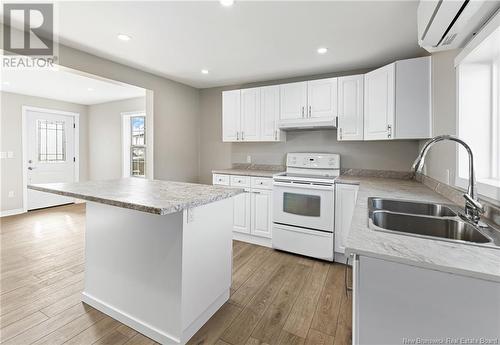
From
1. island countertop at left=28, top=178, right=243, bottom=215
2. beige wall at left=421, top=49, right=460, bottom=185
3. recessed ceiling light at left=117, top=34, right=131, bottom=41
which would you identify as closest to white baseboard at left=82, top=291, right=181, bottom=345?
island countertop at left=28, top=178, right=243, bottom=215

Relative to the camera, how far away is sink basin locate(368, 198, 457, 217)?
158 cm

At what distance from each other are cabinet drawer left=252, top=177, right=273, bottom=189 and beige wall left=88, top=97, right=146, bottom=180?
3.53 metres

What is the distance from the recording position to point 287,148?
12.4 feet

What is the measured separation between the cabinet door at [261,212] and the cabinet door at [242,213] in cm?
8

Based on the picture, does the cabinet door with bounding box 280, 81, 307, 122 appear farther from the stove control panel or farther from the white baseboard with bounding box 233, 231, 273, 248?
the white baseboard with bounding box 233, 231, 273, 248

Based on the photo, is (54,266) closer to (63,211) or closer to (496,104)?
(63,211)

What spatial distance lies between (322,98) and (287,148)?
0.94m

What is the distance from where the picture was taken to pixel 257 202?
11.0ft

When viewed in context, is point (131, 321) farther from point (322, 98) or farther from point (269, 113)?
point (322, 98)

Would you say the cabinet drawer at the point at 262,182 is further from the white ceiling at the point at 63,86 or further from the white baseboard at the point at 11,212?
the white baseboard at the point at 11,212

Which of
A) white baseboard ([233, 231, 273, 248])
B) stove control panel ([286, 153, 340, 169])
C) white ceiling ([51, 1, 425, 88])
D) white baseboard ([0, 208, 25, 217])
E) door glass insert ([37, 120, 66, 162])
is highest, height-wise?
white ceiling ([51, 1, 425, 88])

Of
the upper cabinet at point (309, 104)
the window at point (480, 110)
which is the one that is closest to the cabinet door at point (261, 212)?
the upper cabinet at point (309, 104)

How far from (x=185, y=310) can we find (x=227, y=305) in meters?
0.54

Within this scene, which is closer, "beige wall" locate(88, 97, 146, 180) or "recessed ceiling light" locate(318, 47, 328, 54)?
"recessed ceiling light" locate(318, 47, 328, 54)
